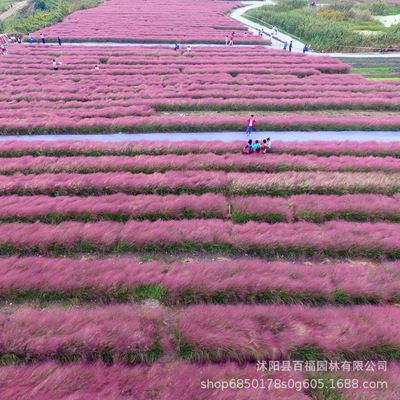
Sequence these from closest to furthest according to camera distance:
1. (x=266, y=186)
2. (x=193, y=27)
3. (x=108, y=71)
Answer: (x=266, y=186)
(x=108, y=71)
(x=193, y=27)

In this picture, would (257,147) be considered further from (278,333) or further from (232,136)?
(278,333)

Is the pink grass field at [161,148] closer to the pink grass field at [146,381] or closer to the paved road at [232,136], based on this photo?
the paved road at [232,136]

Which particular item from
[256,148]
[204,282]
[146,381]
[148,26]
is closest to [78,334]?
[146,381]

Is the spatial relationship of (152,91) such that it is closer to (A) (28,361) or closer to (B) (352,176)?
(B) (352,176)

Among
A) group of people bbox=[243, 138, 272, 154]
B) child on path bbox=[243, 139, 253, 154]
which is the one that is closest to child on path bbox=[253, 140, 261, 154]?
group of people bbox=[243, 138, 272, 154]

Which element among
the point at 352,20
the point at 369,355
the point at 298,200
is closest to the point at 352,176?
the point at 298,200

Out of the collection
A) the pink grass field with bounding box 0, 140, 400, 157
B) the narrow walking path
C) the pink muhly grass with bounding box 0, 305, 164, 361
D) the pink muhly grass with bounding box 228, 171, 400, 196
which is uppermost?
the narrow walking path

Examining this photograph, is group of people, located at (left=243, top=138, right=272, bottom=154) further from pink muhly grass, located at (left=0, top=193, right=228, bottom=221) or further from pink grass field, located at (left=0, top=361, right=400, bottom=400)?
pink grass field, located at (left=0, top=361, right=400, bottom=400)

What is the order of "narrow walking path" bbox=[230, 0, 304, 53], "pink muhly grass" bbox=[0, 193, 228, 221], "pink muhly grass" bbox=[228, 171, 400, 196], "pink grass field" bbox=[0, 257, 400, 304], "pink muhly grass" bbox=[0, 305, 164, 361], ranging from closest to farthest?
"pink muhly grass" bbox=[0, 305, 164, 361]
"pink grass field" bbox=[0, 257, 400, 304]
"pink muhly grass" bbox=[0, 193, 228, 221]
"pink muhly grass" bbox=[228, 171, 400, 196]
"narrow walking path" bbox=[230, 0, 304, 53]
